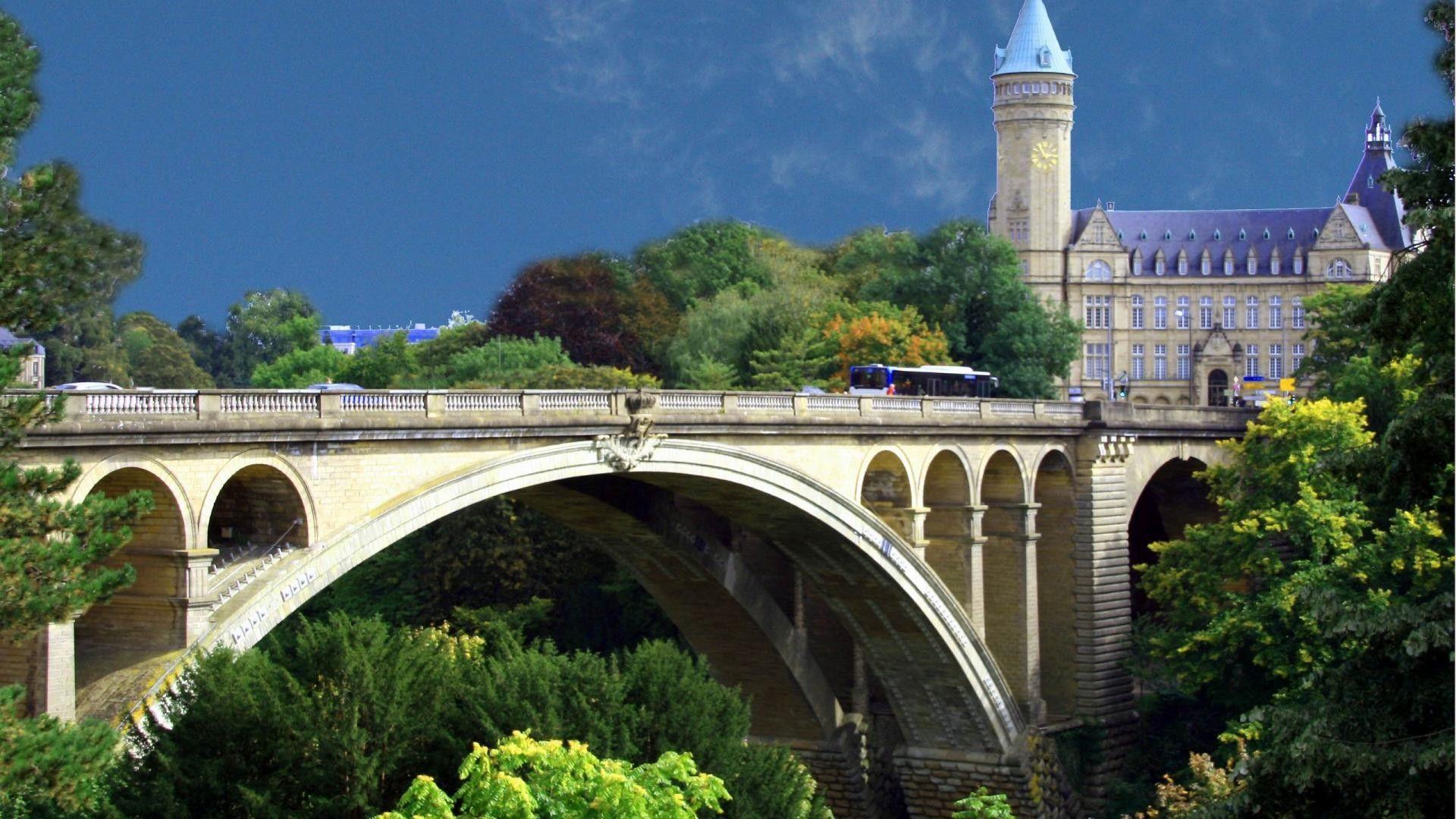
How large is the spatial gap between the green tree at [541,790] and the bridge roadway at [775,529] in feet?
20.2

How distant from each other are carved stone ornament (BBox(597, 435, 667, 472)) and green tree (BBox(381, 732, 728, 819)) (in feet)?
44.9

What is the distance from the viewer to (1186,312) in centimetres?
12212

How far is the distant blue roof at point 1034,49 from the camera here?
113 metres

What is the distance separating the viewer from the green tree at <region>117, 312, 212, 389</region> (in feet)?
348

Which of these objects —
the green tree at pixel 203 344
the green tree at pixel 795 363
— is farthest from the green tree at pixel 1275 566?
the green tree at pixel 203 344

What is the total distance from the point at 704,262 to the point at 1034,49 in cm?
2172

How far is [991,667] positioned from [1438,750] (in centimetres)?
3378

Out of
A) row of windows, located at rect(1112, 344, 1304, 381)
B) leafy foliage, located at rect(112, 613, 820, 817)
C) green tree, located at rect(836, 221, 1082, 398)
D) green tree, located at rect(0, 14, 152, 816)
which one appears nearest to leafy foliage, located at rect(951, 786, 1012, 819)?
leafy foliage, located at rect(112, 613, 820, 817)

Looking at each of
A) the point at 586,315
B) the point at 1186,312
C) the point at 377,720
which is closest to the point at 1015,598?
the point at 377,720

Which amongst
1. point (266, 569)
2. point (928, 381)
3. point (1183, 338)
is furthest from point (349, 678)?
point (1183, 338)

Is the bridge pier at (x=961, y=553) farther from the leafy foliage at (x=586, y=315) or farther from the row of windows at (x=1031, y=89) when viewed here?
the row of windows at (x=1031, y=89)

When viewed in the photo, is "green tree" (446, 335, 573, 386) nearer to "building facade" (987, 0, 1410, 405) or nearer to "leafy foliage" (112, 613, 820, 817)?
"building facade" (987, 0, 1410, 405)

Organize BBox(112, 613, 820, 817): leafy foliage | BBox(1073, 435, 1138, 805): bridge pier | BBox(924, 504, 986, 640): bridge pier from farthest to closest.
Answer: BBox(1073, 435, 1138, 805): bridge pier
BBox(924, 504, 986, 640): bridge pier
BBox(112, 613, 820, 817): leafy foliage

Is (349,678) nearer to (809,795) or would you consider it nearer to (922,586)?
(809,795)
